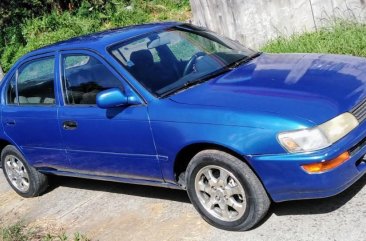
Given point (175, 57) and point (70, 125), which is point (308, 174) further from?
point (70, 125)

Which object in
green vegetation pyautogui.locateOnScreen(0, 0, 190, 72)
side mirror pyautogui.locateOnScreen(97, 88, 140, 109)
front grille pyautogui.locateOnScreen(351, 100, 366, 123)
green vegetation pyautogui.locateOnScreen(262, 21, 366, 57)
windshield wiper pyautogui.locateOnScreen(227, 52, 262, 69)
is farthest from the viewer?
green vegetation pyautogui.locateOnScreen(0, 0, 190, 72)

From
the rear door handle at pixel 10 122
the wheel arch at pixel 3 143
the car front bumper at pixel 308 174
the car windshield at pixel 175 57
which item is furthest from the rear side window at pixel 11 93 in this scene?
the car front bumper at pixel 308 174

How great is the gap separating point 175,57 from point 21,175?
2.51 metres

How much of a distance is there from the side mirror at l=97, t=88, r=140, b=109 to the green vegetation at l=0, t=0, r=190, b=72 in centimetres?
1040

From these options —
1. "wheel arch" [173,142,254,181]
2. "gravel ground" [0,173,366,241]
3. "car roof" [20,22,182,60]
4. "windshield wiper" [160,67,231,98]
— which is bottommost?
"gravel ground" [0,173,366,241]

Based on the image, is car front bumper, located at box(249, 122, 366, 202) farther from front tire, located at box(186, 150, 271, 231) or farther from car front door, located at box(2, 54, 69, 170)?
car front door, located at box(2, 54, 69, 170)

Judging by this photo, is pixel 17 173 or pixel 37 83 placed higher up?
pixel 37 83

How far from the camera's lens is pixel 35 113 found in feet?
18.9

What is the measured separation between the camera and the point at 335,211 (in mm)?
4367

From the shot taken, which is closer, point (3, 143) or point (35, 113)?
point (35, 113)

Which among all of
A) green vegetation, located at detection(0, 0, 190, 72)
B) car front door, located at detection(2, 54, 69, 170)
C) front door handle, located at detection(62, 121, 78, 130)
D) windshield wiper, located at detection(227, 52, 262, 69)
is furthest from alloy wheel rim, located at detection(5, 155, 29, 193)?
green vegetation, located at detection(0, 0, 190, 72)

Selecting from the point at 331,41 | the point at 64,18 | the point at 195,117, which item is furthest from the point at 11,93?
the point at 64,18

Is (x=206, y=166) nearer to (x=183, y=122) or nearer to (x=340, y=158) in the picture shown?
(x=183, y=122)

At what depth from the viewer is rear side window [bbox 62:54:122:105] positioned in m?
5.09
